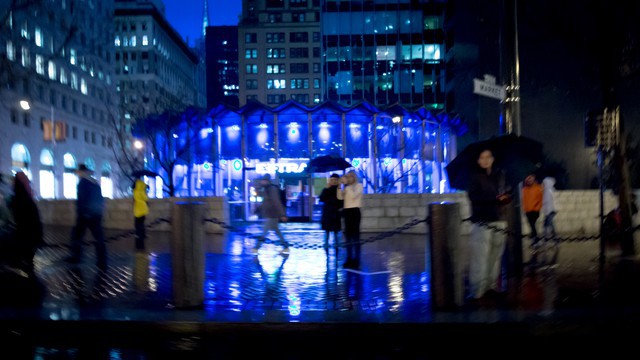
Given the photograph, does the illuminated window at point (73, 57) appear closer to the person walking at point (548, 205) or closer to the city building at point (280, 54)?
the city building at point (280, 54)

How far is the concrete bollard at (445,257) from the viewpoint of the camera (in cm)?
639

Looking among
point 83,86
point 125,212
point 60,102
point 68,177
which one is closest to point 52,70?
point 60,102

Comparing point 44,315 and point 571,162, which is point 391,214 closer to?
point 44,315

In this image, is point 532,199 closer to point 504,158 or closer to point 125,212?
point 504,158

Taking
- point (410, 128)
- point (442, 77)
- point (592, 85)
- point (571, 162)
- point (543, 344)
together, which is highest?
point (442, 77)

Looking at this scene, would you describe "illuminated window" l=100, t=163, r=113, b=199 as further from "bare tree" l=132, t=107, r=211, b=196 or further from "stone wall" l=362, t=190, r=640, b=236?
"stone wall" l=362, t=190, r=640, b=236

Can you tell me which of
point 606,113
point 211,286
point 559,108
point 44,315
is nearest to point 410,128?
point 559,108

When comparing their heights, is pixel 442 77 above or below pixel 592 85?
above

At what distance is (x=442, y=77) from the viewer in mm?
58125

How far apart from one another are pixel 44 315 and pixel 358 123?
1972cm

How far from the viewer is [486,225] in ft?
22.4

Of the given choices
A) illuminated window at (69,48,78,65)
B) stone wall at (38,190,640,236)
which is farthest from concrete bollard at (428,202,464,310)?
illuminated window at (69,48,78,65)

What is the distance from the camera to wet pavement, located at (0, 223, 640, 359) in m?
5.49

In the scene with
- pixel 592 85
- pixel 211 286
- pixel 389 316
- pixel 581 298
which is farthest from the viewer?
pixel 592 85
